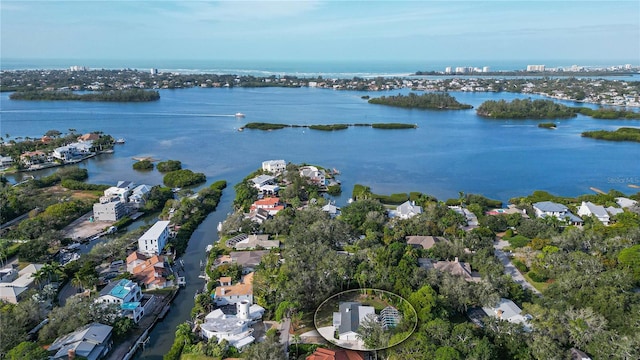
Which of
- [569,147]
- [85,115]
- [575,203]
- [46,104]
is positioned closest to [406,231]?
Result: [575,203]

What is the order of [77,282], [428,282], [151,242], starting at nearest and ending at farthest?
[428,282] → [77,282] → [151,242]

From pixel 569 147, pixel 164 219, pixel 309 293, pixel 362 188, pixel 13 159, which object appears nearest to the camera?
pixel 309 293

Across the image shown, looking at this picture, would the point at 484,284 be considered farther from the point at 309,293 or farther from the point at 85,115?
the point at 85,115

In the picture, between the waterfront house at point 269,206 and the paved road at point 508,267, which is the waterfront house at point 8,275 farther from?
the paved road at point 508,267

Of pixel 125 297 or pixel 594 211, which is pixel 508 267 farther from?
pixel 125 297

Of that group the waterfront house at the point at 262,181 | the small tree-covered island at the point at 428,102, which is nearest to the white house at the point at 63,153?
the waterfront house at the point at 262,181

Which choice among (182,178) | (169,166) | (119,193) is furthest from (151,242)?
(169,166)
